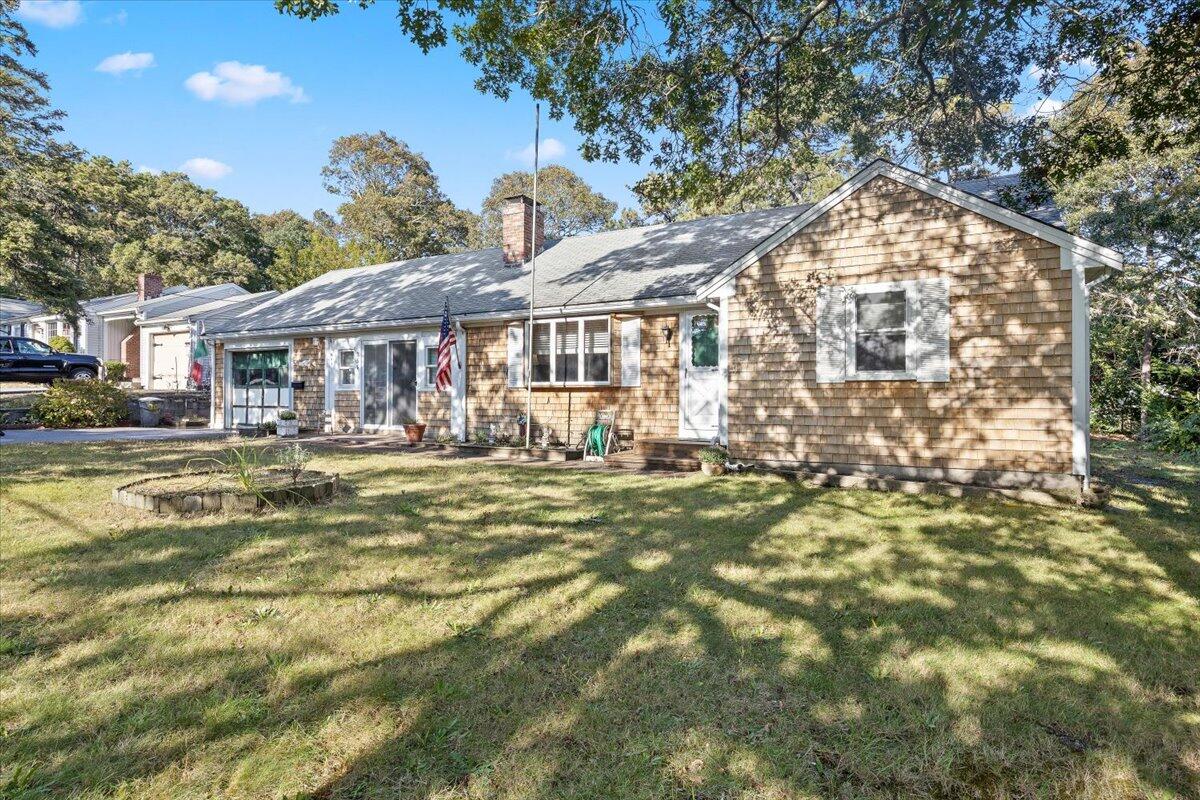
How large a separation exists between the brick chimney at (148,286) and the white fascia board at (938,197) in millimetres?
32251

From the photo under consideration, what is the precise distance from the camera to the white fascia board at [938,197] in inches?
288

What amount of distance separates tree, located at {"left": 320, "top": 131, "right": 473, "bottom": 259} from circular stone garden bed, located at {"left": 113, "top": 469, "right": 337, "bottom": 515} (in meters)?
31.2

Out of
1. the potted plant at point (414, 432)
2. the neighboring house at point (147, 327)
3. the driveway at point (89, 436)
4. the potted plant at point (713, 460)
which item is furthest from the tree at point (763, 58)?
the neighboring house at point (147, 327)

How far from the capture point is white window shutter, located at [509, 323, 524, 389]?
12.7 metres

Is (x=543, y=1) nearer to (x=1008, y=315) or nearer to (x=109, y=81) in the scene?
(x=1008, y=315)

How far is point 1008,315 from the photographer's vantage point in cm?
782

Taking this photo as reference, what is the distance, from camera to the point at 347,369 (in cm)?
1527

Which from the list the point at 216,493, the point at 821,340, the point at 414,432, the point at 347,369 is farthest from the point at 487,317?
the point at 216,493

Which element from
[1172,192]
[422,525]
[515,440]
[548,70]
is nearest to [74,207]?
[515,440]

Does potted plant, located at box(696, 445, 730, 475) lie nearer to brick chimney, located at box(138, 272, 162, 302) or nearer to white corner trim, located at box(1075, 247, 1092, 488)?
white corner trim, located at box(1075, 247, 1092, 488)

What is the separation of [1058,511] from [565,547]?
19.6 ft

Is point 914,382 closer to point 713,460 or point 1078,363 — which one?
point 1078,363

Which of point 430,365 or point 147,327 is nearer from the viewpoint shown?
point 430,365

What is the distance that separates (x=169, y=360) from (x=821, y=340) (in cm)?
2999
